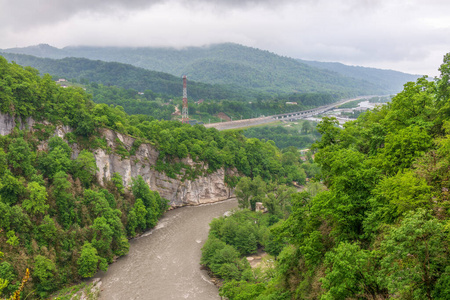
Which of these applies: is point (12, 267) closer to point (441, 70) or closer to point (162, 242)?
point (162, 242)

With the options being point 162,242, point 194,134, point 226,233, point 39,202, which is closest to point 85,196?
point 39,202

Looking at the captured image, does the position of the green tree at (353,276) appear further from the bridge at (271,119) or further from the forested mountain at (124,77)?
the forested mountain at (124,77)

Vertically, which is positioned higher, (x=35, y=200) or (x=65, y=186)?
(x=65, y=186)

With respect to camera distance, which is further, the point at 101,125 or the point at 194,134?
the point at 194,134

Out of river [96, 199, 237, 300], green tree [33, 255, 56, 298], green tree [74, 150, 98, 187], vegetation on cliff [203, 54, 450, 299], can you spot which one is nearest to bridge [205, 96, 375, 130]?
river [96, 199, 237, 300]

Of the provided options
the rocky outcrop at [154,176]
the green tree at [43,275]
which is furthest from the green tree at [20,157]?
the green tree at [43,275]

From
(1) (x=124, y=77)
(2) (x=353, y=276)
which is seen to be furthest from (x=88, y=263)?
(1) (x=124, y=77)

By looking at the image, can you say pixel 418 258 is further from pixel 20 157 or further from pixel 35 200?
pixel 20 157
